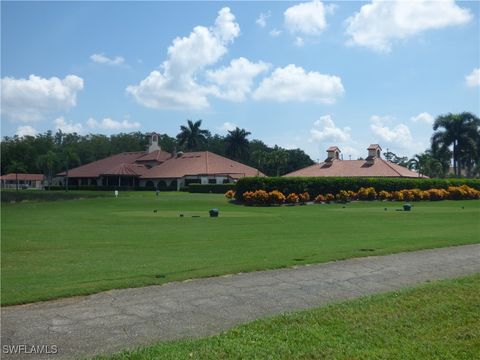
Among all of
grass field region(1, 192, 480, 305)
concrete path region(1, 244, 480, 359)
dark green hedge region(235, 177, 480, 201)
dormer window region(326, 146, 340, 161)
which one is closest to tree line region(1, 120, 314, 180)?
dormer window region(326, 146, 340, 161)

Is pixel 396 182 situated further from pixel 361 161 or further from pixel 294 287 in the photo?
pixel 294 287

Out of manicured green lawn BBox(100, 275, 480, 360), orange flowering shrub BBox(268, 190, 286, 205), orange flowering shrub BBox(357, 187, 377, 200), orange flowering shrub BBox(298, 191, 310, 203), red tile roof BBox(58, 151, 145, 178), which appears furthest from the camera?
red tile roof BBox(58, 151, 145, 178)

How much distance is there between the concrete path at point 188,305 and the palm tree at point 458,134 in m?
72.2

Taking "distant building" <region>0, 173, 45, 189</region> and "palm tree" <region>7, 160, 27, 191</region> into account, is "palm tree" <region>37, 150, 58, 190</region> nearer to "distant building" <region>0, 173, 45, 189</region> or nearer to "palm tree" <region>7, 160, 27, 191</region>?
"palm tree" <region>7, 160, 27, 191</region>

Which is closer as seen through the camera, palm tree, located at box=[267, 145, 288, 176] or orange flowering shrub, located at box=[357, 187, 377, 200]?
orange flowering shrub, located at box=[357, 187, 377, 200]

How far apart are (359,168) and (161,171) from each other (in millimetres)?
38058

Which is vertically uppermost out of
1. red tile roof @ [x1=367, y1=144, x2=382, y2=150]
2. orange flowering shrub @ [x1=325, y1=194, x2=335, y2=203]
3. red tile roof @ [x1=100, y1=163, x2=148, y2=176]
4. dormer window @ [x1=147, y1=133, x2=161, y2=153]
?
dormer window @ [x1=147, y1=133, x2=161, y2=153]

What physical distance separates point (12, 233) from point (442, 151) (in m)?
72.8

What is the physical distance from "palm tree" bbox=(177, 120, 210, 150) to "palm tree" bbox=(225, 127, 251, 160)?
6543 millimetres

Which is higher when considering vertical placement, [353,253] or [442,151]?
[442,151]

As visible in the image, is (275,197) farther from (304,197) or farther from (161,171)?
(161,171)

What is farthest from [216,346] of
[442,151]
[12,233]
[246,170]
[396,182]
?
[246,170]

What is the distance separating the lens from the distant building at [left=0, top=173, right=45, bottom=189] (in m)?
138

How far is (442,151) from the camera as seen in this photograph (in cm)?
8081
